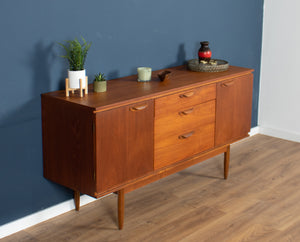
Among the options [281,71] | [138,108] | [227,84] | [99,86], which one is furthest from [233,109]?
[281,71]

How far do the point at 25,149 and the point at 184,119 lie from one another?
3.35 ft

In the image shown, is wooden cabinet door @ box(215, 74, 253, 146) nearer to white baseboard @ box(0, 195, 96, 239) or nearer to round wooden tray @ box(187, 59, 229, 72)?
round wooden tray @ box(187, 59, 229, 72)

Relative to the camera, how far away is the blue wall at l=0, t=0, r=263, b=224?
264 cm

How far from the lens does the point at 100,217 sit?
305 cm

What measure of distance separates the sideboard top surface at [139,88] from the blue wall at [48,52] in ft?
0.40

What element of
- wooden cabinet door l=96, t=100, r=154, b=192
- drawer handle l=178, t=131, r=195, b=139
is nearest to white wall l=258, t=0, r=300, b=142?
drawer handle l=178, t=131, r=195, b=139

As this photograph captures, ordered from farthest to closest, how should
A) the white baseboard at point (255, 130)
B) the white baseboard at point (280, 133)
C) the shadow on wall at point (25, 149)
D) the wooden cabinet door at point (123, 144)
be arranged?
1. the white baseboard at point (255, 130)
2. the white baseboard at point (280, 133)
3. the shadow on wall at point (25, 149)
4. the wooden cabinet door at point (123, 144)

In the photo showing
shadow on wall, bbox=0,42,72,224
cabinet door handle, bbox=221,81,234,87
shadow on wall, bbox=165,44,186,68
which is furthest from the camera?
shadow on wall, bbox=165,44,186,68

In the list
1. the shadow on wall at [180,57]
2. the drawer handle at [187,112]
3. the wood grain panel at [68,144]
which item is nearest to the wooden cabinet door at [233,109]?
the drawer handle at [187,112]

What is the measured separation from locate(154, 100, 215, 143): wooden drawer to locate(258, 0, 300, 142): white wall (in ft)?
4.96

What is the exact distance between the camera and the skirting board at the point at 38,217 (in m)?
2.80

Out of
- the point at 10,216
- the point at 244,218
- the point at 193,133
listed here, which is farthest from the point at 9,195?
the point at 244,218

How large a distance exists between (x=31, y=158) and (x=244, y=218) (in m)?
1.40

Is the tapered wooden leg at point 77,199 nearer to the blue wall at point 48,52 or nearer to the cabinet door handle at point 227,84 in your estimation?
the blue wall at point 48,52
